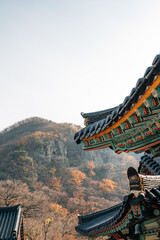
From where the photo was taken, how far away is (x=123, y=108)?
2.66 meters

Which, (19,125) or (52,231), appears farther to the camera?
(19,125)

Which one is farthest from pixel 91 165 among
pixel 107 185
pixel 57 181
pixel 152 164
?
pixel 152 164

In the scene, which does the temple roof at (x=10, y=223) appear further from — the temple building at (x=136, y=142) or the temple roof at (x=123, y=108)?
the temple roof at (x=123, y=108)

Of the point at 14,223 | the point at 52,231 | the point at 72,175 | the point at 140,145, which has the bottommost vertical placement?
the point at 52,231

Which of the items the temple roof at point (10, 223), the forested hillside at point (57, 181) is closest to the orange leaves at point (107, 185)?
the forested hillside at point (57, 181)

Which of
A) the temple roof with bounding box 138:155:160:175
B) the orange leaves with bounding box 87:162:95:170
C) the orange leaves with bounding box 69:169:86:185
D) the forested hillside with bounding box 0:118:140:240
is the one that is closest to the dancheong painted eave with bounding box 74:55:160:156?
the temple roof with bounding box 138:155:160:175

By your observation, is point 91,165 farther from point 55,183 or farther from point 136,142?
point 136,142

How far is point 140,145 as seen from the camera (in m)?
3.28

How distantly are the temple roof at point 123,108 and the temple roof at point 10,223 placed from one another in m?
5.78

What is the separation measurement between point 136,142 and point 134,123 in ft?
1.70

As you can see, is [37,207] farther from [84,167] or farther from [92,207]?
[84,167]

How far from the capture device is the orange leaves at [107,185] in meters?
29.2

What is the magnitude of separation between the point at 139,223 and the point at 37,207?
16.8m

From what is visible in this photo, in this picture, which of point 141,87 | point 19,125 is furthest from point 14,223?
point 19,125
